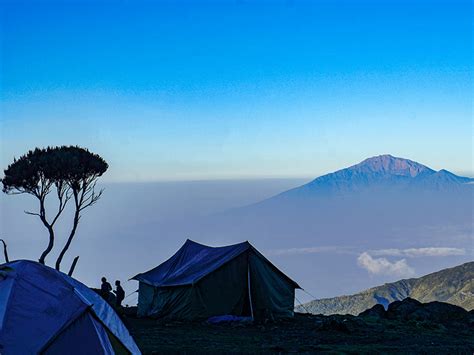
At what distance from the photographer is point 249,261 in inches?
1224

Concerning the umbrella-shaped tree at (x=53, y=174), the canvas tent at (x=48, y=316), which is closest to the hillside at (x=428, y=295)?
the umbrella-shaped tree at (x=53, y=174)

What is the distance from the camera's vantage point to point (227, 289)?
100 ft

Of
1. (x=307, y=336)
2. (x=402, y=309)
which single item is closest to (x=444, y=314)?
(x=402, y=309)

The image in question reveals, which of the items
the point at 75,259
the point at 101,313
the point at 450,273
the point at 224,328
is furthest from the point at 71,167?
the point at 450,273

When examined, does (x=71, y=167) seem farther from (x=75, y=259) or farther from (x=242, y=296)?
(x=242, y=296)

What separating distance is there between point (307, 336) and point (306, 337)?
0.29 m

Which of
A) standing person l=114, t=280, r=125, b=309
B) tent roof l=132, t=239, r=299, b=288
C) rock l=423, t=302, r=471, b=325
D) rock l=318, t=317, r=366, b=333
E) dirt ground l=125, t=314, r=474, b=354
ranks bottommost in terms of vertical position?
dirt ground l=125, t=314, r=474, b=354

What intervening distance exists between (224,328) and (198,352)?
25.9 feet

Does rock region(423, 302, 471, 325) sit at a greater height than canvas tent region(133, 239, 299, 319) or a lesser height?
lesser

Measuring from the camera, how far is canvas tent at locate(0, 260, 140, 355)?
14.0m

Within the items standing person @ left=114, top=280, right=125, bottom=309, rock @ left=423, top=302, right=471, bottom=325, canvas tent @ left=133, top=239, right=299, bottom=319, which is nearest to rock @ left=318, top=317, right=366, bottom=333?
canvas tent @ left=133, top=239, right=299, bottom=319

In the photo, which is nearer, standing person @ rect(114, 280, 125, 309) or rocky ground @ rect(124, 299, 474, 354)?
rocky ground @ rect(124, 299, 474, 354)

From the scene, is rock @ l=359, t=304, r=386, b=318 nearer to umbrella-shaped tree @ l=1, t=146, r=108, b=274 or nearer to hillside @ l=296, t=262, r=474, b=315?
umbrella-shaped tree @ l=1, t=146, r=108, b=274

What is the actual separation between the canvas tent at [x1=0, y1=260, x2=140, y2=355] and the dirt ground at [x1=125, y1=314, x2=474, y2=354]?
468 cm
